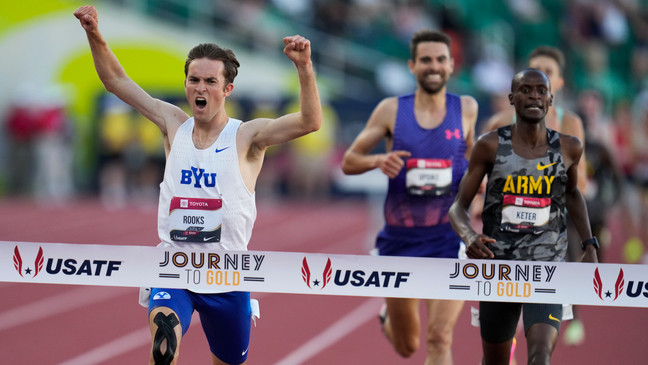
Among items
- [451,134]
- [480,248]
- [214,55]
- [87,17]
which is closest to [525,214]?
[480,248]

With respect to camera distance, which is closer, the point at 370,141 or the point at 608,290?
the point at 608,290

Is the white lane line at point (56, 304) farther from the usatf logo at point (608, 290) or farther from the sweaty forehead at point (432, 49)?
the usatf logo at point (608, 290)

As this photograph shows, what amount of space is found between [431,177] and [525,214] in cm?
153

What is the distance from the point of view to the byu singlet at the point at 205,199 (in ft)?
14.5

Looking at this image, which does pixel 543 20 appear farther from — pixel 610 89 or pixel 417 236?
pixel 417 236

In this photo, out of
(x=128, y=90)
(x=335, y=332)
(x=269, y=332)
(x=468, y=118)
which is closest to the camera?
(x=128, y=90)

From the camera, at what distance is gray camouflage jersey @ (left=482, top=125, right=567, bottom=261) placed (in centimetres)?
441

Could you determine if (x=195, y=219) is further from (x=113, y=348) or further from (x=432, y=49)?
(x=113, y=348)

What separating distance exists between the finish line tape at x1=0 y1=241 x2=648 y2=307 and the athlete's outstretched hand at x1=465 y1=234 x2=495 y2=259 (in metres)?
0.03

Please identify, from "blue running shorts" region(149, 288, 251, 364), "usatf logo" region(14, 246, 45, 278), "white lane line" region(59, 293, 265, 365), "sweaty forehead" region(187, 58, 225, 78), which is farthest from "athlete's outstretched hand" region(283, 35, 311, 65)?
"white lane line" region(59, 293, 265, 365)

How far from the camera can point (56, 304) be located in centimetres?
955

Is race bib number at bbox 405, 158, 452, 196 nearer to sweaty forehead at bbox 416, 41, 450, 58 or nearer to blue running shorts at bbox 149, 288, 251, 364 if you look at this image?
sweaty forehead at bbox 416, 41, 450, 58

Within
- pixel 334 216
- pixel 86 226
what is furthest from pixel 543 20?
pixel 86 226

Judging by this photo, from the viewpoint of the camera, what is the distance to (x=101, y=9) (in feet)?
70.4
